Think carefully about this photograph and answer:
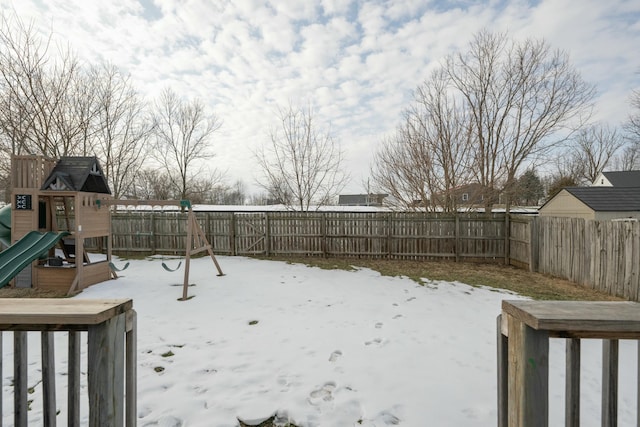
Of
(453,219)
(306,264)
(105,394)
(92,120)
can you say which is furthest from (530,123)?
(92,120)

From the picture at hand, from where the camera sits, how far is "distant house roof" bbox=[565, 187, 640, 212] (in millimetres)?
9891

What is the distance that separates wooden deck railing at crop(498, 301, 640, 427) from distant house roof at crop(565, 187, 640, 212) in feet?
40.9

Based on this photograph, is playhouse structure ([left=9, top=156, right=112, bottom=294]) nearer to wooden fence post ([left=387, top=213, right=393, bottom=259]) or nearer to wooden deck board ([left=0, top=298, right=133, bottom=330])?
wooden deck board ([left=0, top=298, right=133, bottom=330])

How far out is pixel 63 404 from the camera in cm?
240

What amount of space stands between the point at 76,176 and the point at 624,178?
96.3 feet

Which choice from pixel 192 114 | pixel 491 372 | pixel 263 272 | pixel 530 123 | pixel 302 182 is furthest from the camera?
pixel 192 114

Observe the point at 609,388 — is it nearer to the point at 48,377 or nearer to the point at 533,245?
the point at 48,377

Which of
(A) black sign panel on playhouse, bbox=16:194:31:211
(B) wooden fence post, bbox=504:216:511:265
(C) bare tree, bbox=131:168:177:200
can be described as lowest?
(B) wooden fence post, bbox=504:216:511:265

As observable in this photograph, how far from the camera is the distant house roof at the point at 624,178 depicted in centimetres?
1857

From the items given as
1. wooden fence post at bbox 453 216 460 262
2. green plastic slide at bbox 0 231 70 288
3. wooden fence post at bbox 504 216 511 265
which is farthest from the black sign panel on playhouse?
wooden fence post at bbox 504 216 511 265

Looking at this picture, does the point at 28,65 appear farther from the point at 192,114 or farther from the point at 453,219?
the point at 453,219

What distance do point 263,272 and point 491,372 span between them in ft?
18.1

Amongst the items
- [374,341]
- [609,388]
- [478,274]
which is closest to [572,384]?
[609,388]

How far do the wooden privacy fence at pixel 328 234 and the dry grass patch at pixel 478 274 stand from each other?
44 cm
